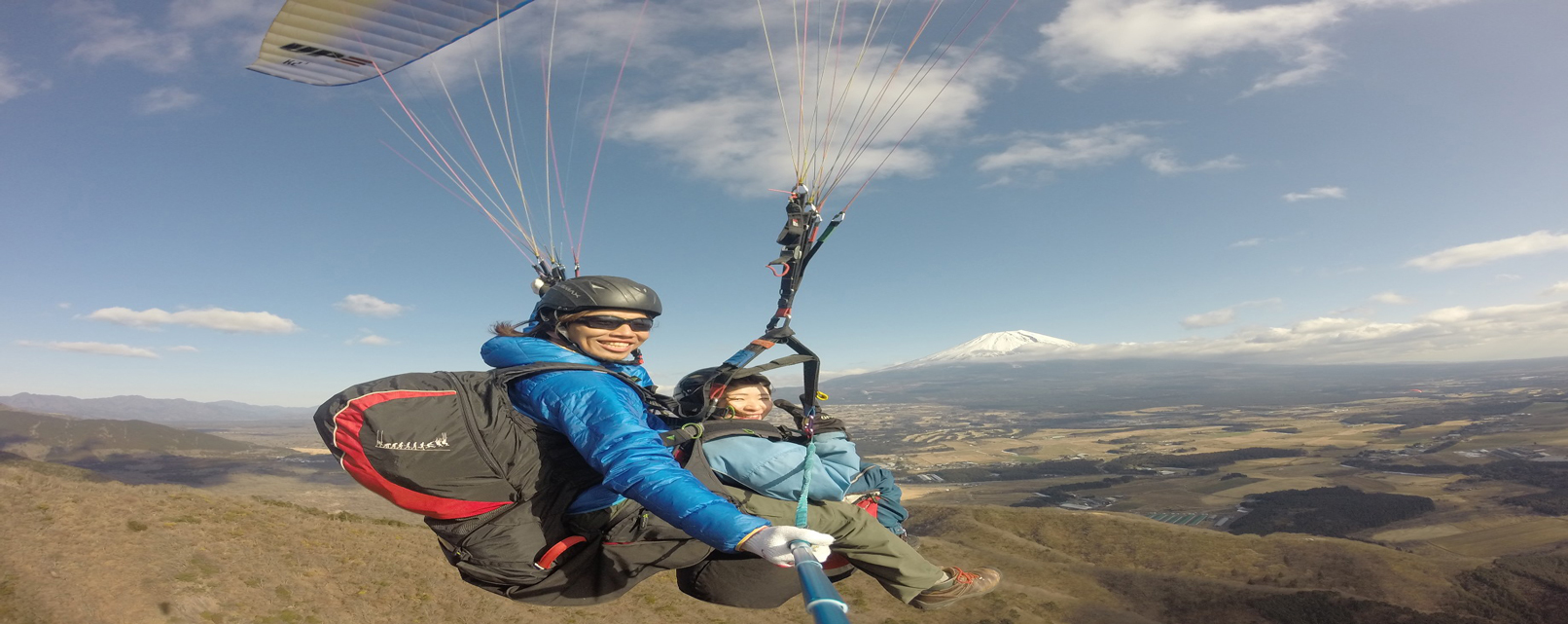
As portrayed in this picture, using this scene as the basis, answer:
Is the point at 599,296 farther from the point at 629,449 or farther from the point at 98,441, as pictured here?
the point at 98,441

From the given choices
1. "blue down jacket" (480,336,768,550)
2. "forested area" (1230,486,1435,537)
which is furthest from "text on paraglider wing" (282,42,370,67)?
"forested area" (1230,486,1435,537)

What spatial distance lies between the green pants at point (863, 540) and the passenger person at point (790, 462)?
3.1 inches

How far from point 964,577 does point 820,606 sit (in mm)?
3339

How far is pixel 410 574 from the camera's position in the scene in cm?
2577

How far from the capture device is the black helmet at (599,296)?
12.0 ft

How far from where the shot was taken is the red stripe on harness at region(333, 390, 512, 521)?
9.34 feet

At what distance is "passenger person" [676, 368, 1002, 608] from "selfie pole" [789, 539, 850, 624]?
1.88m

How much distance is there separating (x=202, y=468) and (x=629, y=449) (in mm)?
178446

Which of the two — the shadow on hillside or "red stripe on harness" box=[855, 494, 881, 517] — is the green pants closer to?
"red stripe on harness" box=[855, 494, 881, 517]

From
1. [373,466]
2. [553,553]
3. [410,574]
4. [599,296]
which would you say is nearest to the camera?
[373,466]

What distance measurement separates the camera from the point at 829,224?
4.79 metres

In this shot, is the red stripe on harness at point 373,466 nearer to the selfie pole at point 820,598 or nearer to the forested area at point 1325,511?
the selfie pole at point 820,598

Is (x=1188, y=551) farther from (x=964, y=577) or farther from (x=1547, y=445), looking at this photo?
(x=1547, y=445)

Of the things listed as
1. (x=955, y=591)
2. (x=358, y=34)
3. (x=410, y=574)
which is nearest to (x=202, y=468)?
(x=410, y=574)
